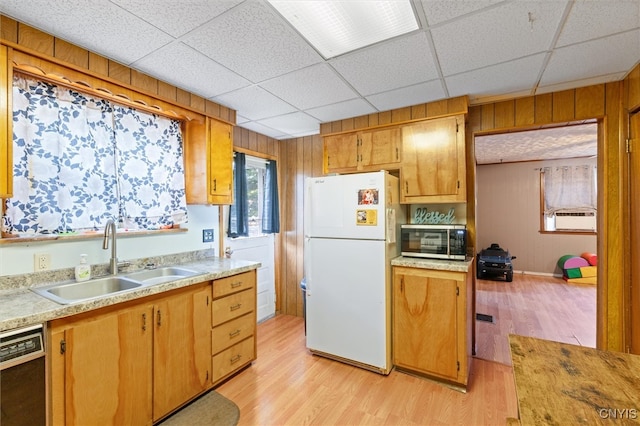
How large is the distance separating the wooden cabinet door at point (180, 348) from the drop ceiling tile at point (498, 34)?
228 cm

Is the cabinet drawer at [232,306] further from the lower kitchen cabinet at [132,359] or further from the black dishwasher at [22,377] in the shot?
the black dishwasher at [22,377]

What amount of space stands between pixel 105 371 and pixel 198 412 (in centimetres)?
71

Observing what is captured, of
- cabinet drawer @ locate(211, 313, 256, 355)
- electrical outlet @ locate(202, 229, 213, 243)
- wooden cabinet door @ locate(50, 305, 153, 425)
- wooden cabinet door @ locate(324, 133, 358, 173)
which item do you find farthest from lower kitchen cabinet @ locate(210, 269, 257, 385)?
wooden cabinet door @ locate(324, 133, 358, 173)

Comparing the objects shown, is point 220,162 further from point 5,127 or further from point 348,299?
point 348,299

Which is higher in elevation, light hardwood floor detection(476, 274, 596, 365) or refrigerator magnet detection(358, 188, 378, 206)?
refrigerator magnet detection(358, 188, 378, 206)

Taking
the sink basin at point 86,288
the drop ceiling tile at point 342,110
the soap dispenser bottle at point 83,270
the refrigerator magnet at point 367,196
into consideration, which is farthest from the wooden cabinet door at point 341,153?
the soap dispenser bottle at point 83,270

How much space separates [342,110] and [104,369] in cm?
263

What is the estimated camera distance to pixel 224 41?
166cm

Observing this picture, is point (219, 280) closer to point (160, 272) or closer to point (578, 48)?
point (160, 272)

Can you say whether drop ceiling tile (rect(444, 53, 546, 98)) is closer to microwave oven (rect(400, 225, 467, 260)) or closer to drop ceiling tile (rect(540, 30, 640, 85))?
drop ceiling tile (rect(540, 30, 640, 85))

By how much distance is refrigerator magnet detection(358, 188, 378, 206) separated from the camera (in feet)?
8.06

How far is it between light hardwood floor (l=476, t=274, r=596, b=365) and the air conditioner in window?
3.61ft

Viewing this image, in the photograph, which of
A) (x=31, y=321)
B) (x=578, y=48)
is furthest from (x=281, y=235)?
(x=578, y=48)

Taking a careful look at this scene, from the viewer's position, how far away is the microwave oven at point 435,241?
7.92 feet
